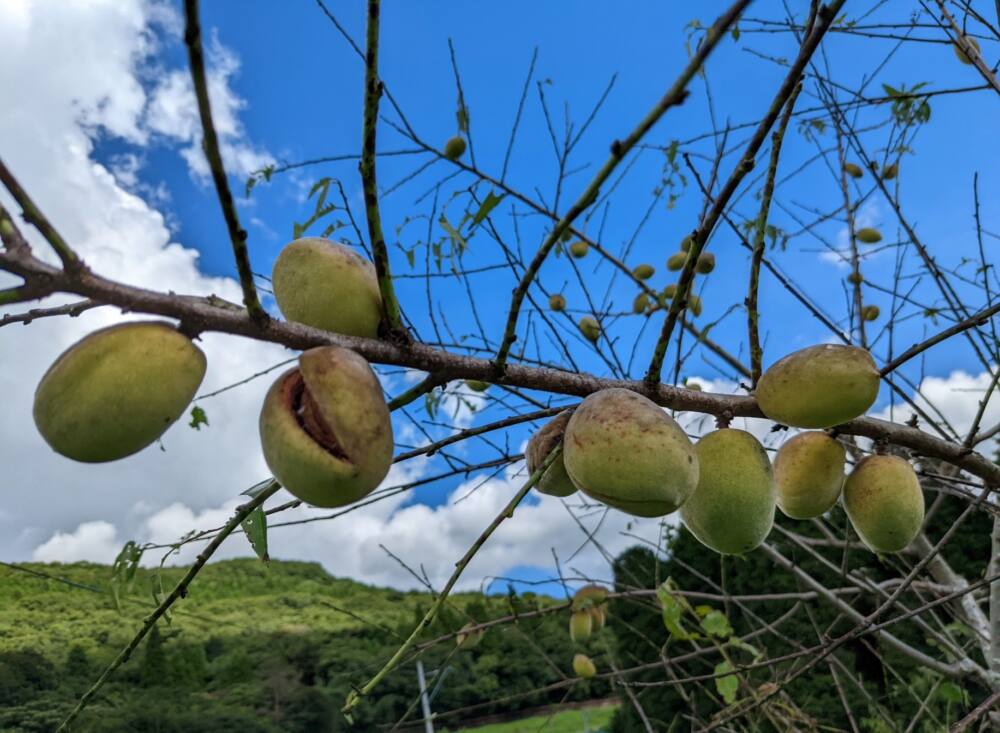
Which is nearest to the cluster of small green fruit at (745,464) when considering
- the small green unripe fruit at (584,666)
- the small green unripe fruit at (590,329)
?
the small green unripe fruit at (590,329)

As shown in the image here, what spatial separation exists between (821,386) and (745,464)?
186 millimetres

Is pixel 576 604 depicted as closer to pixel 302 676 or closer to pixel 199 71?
pixel 199 71

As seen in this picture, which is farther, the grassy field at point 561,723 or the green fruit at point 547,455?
the grassy field at point 561,723

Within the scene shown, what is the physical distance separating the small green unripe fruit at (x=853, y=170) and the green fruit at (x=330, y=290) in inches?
117

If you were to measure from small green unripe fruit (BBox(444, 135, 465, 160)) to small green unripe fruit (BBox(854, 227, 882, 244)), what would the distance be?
76.1 inches

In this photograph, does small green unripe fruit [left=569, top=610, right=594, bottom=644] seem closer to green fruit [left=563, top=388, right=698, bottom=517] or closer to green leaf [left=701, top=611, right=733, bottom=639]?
green leaf [left=701, top=611, right=733, bottom=639]

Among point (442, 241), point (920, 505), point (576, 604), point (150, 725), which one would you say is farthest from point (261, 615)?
point (920, 505)

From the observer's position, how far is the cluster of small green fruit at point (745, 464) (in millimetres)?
1058

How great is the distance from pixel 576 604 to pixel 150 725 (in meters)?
11.1

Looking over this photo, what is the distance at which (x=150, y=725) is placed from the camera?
458 inches

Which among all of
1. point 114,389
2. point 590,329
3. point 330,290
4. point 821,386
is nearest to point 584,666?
point 590,329

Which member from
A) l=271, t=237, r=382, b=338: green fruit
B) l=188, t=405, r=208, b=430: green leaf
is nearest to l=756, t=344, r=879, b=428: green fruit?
l=271, t=237, r=382, b=338: green fruit

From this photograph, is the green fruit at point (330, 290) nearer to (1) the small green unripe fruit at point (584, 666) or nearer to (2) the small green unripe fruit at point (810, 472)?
(2) the small green unripe fruit at point (810, 472)

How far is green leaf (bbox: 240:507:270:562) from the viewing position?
109 cm
